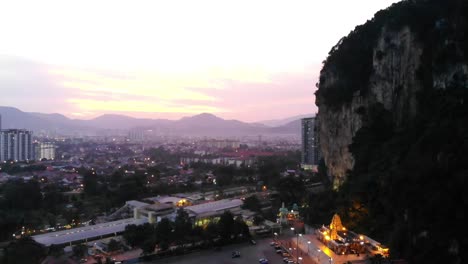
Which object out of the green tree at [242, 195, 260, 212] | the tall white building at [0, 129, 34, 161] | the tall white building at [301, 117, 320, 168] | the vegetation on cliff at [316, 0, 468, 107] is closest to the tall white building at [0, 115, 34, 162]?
the tall white building at [0, 129, 34, 161]

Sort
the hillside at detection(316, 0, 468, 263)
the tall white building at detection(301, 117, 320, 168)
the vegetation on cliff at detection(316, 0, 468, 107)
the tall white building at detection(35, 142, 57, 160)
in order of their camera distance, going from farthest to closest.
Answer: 1. the tall white building at detection(35, 142, 57, 160)
2. the tall white building at detection(301, 117, 320, 168)
3. the vegetation on cliff at detection(316, 0, 468, 107)
4. the hillside at detection(316, 0, 468, 263)

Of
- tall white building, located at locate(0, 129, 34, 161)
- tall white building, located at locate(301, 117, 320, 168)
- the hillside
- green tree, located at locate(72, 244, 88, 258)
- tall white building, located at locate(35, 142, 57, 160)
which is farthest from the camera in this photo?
tall white building, located at locate(35, 142, 57, 160)

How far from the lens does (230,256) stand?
13.8 metres

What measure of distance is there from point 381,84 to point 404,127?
2796mm

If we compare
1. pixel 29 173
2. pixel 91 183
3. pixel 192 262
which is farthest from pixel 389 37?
pixel 29 173

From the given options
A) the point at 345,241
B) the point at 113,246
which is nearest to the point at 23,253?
the point at 113,246

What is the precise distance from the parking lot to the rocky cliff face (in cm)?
654

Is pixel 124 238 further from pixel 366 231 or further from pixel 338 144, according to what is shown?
pixel 338 144

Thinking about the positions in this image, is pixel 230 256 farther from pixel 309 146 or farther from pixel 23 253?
pixel 309 146

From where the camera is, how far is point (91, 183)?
91.6 feet

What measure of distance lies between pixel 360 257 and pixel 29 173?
33047 millimetres

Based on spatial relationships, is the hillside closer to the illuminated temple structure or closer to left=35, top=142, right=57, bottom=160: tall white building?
the illuminated temple structure

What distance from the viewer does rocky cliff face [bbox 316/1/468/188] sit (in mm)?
15250

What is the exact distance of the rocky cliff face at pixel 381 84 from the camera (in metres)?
15.2
